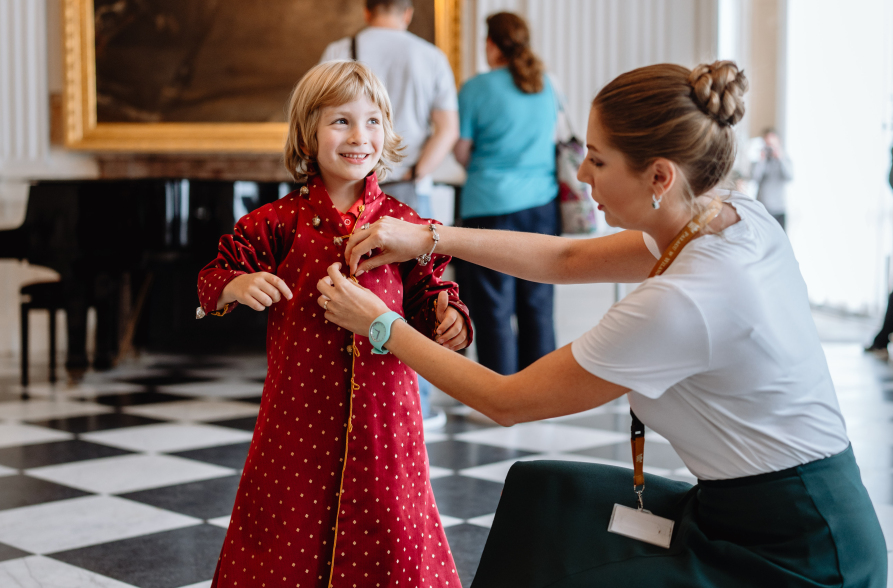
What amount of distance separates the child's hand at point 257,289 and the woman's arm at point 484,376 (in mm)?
63

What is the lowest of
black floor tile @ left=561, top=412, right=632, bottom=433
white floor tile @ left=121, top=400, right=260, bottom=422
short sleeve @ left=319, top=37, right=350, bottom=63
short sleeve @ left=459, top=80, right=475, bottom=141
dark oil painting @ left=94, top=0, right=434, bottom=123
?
Result: white floor tile @ left=121, top=400, right=260, bottom=422

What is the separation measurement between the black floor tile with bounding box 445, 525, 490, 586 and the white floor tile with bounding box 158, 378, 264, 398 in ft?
6.94

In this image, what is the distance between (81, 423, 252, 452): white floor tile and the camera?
3.00m

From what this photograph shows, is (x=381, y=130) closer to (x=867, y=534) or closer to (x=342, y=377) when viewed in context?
(x=342, y=377)

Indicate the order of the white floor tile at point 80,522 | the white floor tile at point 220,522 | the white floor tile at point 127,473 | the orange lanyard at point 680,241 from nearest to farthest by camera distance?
1. the orange lanyard at point 680,241
2. the white floor tile at point 80,522
3. the white floor tile at point 220,522
4. the white floor tile at point 127,473

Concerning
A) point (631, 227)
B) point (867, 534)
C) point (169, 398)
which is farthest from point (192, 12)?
point (867, 534)

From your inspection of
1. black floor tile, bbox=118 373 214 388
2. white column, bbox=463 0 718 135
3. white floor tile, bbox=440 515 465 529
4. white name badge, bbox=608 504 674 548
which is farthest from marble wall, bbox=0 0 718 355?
white name badge, bbox=608 504 674 548

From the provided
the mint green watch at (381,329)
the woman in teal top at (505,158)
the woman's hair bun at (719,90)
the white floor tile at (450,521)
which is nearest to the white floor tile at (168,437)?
the woman in teal top at (505,158)

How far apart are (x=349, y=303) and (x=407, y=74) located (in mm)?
1999

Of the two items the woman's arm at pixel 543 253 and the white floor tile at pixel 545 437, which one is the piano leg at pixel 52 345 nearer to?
the white floor tile at pixel 545 437

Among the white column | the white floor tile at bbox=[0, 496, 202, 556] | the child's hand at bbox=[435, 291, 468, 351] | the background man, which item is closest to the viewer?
the child's hand at bbox=[435, 291, 468, 351]

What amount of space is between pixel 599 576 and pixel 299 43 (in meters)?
5.00

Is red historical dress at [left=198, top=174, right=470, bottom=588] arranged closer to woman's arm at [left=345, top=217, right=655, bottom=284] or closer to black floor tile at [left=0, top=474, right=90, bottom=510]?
woman's arm at [left=345, top=217, right=655, bottom=284]

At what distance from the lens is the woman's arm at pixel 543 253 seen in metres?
1.44
